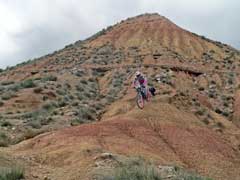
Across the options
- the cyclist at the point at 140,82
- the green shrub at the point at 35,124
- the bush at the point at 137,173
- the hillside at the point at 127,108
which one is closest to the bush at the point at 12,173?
the hillside at the point at 127,108

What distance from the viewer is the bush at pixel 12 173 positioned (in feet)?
45.6

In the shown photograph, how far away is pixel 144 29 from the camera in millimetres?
80125

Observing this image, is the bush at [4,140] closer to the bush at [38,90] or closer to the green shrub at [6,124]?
the green shrub at [6,124]

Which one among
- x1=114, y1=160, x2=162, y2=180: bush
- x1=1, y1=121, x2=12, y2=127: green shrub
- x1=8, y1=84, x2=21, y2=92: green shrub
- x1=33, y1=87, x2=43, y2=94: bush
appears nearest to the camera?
x1=114, y1=160, x2=162, y2=180: bush

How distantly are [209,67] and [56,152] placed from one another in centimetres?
4783

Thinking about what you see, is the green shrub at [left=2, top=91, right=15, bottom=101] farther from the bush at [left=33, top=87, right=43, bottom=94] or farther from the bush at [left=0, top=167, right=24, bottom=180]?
the bush at [left=0, top=167, right=24, bottom=180]

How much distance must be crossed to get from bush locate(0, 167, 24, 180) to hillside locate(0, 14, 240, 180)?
1008 mm

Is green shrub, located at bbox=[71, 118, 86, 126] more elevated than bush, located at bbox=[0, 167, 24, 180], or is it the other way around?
green shrub, located at bbox=[71, 118, 86, 126]

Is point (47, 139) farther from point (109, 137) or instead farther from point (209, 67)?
point (209, 67)

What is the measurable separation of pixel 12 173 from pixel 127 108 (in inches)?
665

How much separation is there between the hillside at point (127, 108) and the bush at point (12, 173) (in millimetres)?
1008

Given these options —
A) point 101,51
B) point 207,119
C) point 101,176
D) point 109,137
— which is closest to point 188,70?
point 101,51

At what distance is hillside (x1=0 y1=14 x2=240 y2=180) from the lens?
20.5 metres

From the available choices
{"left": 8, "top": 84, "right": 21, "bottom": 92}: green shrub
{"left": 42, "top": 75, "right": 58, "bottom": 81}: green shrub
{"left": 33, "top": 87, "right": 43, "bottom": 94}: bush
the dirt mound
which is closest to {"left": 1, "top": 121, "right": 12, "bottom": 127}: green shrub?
the dirt mound
